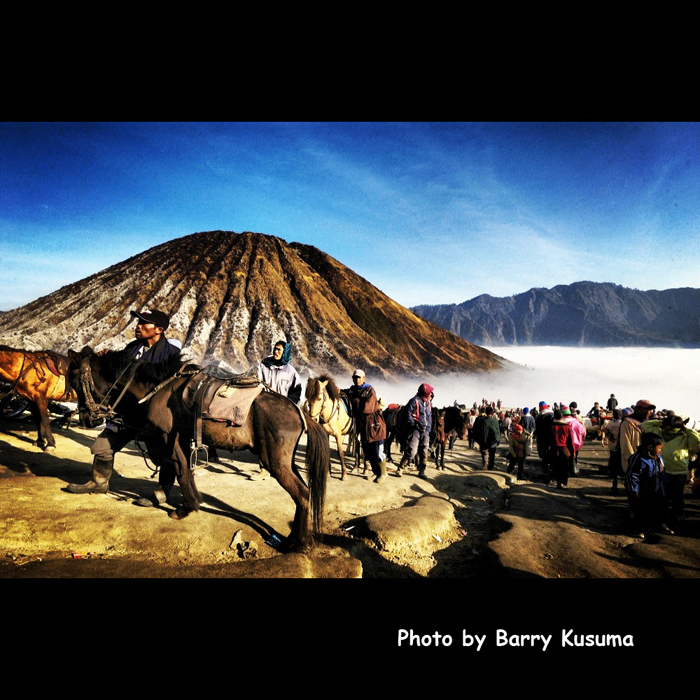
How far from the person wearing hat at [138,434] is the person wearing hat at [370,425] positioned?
3881mm

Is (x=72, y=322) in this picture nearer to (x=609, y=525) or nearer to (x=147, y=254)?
(x=147, y=254)

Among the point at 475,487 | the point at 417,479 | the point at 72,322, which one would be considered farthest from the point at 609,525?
the point at 72,322

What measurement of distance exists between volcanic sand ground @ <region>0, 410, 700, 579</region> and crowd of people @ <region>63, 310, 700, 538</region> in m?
0.34

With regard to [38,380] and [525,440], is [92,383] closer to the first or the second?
[38,380]

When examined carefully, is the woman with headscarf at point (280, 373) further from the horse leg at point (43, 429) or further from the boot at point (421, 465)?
the horse leg at point (43, 429)

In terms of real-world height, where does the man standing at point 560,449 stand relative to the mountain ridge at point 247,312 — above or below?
below

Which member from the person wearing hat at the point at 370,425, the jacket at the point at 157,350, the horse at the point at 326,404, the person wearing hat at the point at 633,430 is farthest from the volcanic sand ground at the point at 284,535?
the jacket at the point at 157,350

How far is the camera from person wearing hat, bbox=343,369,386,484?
7.12 metres

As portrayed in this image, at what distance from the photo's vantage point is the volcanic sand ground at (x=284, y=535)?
3.04 m

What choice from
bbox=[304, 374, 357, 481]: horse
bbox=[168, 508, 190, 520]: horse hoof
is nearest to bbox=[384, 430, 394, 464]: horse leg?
bbox=[304, 374, 357, 481]: horse

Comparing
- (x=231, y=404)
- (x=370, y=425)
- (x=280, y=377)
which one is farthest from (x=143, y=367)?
(x=370, y=425)

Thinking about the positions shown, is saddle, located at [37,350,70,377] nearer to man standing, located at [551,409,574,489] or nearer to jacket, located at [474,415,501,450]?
jacket, located at [474,415,501,450]

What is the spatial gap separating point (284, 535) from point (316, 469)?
0.88m
